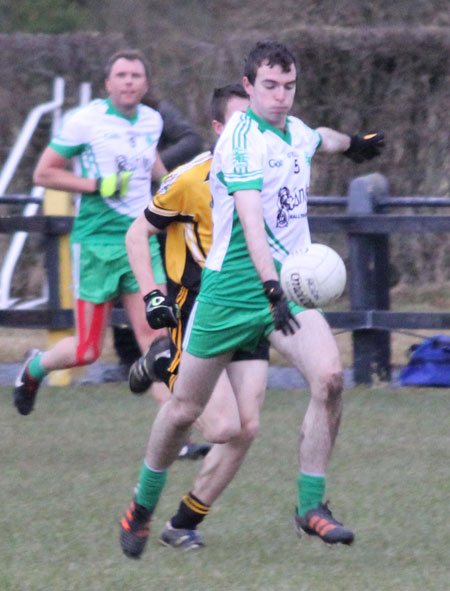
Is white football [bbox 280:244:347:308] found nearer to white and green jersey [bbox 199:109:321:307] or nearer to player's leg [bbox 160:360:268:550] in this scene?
white and green jersey [bbox 199:109:321:307]

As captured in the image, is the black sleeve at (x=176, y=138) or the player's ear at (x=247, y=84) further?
the black sleeve at (x=176, y=138)

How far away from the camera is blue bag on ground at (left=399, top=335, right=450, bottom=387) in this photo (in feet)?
28.2

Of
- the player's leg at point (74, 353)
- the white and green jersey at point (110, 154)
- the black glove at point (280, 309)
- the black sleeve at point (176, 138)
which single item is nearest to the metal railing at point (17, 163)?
the black sleeve at point (176, 138)

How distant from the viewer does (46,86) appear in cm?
1235

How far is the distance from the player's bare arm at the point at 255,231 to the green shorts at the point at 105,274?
2448mm

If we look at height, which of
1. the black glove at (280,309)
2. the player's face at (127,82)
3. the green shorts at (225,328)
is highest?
the player's face at (127,82)

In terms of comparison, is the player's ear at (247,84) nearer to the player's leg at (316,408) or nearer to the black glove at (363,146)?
the black glove at (363,146)

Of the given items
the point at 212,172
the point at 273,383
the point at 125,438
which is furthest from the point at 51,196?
the point at 212,172

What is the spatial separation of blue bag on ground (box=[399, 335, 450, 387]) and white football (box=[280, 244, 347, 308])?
3.95 m

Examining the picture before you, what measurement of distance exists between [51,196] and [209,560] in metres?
4.94

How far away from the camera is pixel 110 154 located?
23.9ft

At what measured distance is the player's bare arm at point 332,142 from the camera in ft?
17.4

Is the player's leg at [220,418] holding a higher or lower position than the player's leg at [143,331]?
higher

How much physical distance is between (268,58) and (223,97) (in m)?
0.68
